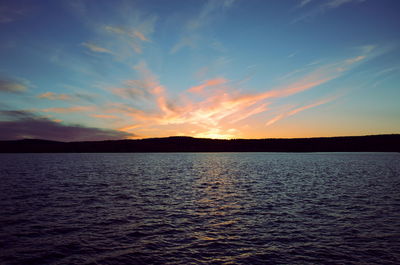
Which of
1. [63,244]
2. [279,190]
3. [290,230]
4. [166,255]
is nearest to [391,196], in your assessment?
[279,190]

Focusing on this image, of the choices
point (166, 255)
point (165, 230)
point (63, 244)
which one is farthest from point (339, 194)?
point (63, 244)

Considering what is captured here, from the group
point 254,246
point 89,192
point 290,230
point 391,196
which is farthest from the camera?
point 89,192

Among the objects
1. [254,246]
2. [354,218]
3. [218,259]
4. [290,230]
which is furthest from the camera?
[354,218]

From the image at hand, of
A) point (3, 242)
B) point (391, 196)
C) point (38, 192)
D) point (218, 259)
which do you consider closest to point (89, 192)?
point (38, 192)

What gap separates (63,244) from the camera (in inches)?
714

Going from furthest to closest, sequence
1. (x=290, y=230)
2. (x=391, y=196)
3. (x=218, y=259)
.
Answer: (x=391, y=196), (x=290, y=230), (x=218, y=259)

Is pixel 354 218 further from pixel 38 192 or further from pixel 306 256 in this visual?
pixel 38 192

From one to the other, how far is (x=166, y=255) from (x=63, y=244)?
8.20m

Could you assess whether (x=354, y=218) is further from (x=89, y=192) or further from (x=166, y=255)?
(x=89, y=192)

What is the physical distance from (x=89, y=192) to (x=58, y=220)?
55.1ft

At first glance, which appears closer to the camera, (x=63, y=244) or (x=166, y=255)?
(x=166, y=255)

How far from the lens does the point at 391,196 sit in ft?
Result: 115

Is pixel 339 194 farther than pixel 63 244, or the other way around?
pixel 339 194

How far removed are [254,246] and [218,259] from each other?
3.49 meters
